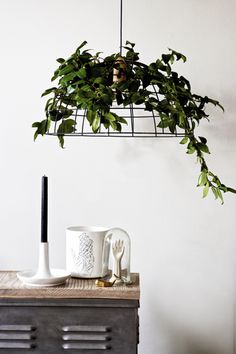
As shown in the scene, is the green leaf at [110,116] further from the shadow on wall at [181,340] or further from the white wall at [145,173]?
the shadow on wall at [181,340]

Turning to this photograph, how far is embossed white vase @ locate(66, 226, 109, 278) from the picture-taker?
222 centimetres

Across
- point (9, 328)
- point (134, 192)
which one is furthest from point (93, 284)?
point (134, 192)

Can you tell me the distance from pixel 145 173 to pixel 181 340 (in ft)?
2.27

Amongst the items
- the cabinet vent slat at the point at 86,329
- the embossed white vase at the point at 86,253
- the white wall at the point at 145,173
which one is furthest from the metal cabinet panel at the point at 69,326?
the white wall at the point at 145,173

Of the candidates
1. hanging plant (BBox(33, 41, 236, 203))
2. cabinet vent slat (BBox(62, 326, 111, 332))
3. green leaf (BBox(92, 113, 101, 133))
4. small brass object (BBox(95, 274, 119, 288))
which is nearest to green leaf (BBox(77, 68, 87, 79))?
hanging plant (BBox(33, 41, 236, 203))

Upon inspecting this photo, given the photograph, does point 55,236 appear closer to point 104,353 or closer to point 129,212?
point 129,212

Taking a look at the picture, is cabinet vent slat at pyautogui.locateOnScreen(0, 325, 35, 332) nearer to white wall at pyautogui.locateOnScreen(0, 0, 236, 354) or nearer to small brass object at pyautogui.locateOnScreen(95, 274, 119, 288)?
small brass object at pyautogui.locateOnScreen(95, 274, 119, 288)

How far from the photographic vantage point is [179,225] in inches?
100

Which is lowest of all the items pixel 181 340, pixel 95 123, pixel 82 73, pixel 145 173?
pixel 181 340

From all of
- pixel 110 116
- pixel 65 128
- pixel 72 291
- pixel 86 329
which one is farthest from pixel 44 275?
pixel 110 116

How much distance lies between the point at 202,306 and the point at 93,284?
588 millimetres

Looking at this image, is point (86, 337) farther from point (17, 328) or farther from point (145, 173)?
point (145, 173)

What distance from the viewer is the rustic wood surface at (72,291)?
2.04 m

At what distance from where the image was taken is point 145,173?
2537mm
